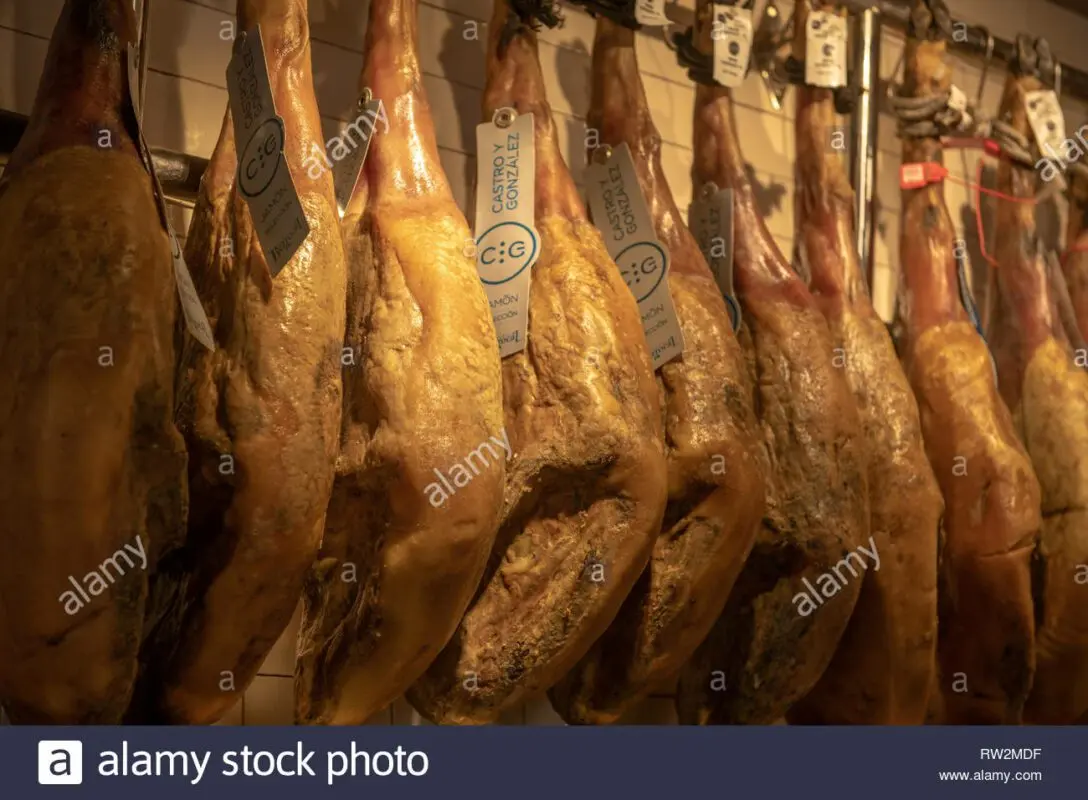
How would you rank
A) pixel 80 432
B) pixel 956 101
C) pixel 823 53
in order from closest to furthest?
pixel 80 432, pixel 823 53, pixel 956 101

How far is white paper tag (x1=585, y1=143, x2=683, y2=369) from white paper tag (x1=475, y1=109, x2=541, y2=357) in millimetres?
189

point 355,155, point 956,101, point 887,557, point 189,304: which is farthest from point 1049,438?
point 189,304

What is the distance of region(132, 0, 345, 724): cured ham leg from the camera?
1620mm

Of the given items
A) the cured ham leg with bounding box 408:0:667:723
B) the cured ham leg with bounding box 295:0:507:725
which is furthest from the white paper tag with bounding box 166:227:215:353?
the cured ham leg with bounding box 408:0:667:723

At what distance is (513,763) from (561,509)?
41cm

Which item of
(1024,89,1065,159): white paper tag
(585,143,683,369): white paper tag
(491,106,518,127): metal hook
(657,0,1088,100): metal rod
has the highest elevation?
(657,0,1088,100): metal rod

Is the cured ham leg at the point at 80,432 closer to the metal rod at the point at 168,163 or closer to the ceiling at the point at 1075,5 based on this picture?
the metal rod at the point at 168,163

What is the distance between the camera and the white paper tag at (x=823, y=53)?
8.75ft

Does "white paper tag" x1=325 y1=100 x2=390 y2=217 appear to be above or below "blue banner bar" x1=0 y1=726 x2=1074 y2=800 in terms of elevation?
above

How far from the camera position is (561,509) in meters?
1.95

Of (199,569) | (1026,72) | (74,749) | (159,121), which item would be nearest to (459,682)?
(199,569)

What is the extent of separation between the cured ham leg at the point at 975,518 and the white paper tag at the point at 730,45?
0.55m

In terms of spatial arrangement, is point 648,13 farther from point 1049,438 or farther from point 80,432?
point 80,432

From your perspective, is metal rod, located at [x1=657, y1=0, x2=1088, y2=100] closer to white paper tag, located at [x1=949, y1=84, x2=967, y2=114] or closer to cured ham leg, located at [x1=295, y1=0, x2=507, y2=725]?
white paper tag, located at [x1=949, y1=84, x2=967, y2=114]
